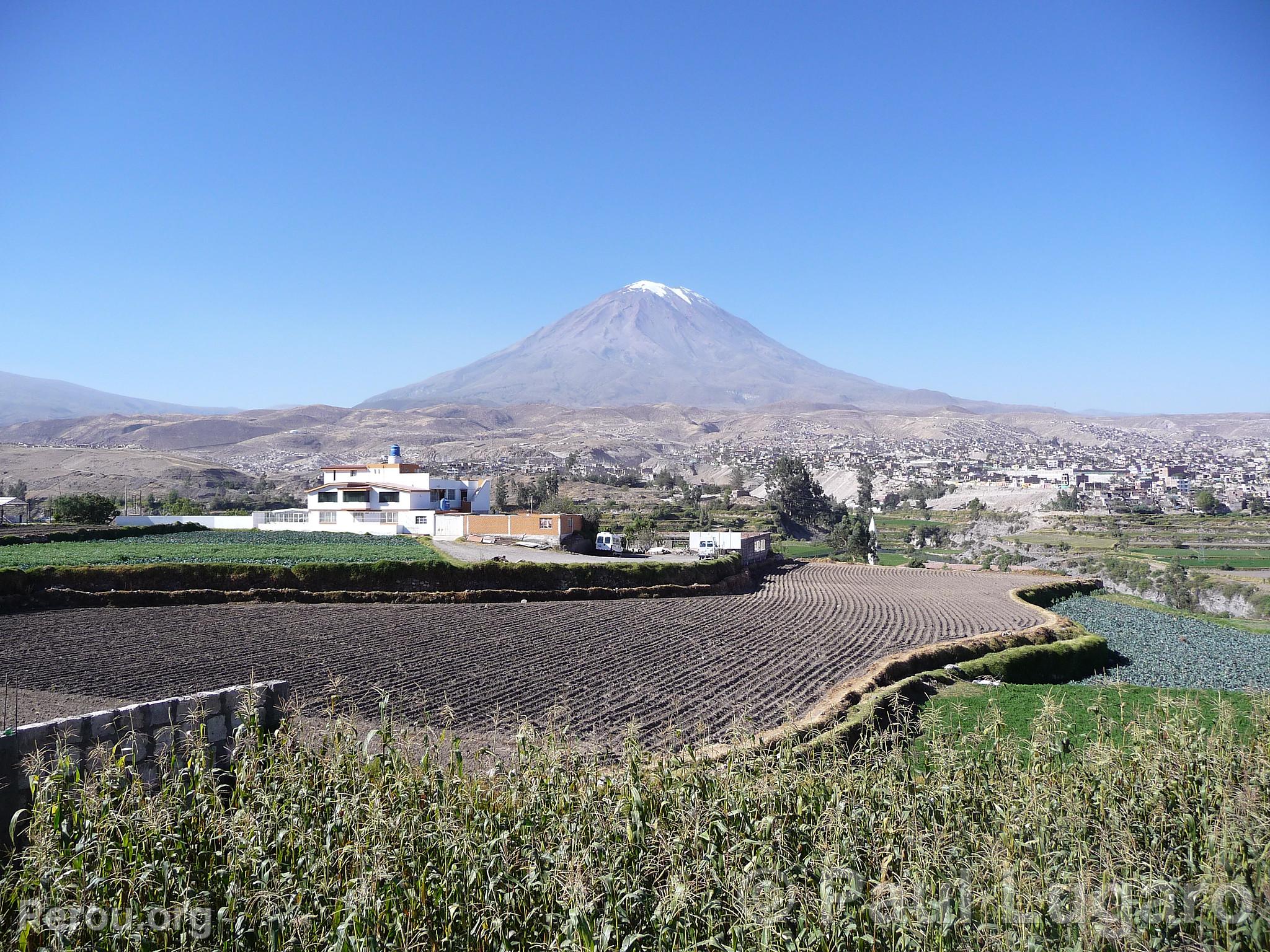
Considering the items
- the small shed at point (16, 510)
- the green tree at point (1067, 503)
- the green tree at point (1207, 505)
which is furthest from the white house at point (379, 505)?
the green tree at point (1207, 505)

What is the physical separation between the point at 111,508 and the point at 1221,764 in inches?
2244

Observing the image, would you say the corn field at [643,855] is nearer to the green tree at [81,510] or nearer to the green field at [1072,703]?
the green field at [1072,703]

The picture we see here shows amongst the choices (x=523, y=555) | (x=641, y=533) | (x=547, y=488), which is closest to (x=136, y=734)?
(x=523, y=555)

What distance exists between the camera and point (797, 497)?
7394 cm

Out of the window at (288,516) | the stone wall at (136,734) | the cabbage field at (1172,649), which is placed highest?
the stone wall at (136,734)

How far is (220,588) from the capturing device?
24.3 m

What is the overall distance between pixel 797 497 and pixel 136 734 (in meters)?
69.8

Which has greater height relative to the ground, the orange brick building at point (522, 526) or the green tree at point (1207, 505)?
the orange brick building at point (522, 526)

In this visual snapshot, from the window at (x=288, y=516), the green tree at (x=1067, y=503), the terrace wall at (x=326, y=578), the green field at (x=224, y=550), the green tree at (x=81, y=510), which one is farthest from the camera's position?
the green tree at (x=1067, y=503)

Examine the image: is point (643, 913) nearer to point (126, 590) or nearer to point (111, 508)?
point (126, 590)

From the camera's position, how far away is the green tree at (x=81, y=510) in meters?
46.9

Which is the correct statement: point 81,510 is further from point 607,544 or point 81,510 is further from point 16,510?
point 607,544

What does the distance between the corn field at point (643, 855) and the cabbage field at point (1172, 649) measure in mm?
11885

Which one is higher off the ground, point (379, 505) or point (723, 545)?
point (379, 505)
